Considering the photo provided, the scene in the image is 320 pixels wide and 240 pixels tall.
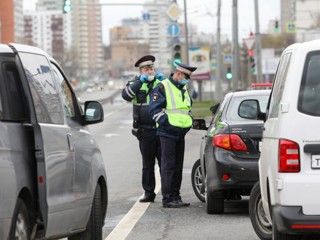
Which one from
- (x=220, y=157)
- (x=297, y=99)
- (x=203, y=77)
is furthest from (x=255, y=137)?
(x=203, y=77)

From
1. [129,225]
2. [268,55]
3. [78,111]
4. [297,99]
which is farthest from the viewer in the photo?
[268,55]

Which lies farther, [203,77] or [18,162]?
[203,77]

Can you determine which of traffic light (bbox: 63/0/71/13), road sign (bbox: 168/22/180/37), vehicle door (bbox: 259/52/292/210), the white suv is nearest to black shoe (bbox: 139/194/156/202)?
vehicle door (bbox: 259/52/292/210)

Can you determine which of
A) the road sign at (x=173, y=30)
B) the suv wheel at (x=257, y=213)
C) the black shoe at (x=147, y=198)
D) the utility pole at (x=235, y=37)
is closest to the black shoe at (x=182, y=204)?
the black shoe at (x=147, y=198)

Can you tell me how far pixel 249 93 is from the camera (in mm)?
13234

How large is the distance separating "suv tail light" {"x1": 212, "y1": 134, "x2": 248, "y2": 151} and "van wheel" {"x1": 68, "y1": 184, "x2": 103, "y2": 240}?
119 inches

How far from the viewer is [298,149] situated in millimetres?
7637

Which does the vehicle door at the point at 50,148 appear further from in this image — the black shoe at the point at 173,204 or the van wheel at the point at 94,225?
the black shoe at the point at 173,204

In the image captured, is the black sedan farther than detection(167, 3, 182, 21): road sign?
No

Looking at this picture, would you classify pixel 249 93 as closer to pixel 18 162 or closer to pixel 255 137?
pixel 255 137

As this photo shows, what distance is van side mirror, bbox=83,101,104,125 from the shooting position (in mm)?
9570

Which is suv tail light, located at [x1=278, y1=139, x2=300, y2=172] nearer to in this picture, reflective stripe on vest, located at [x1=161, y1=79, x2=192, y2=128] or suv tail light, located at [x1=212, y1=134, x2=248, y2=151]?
suv tail light, located at [x1=212, y1=134, x2=248, y2=151]

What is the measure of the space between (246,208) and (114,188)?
148 inches

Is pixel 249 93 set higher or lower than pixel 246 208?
higher
